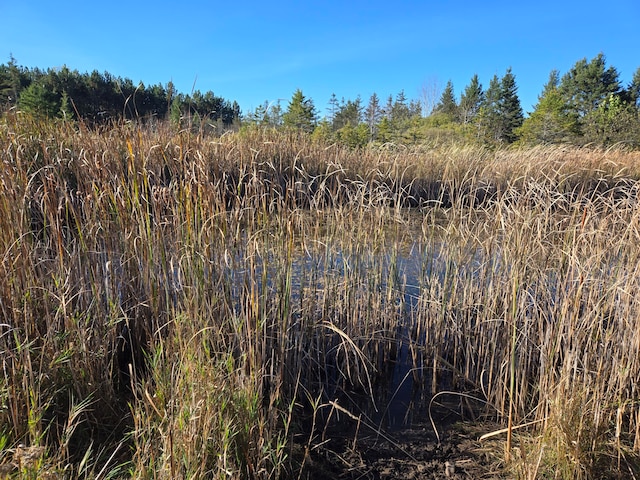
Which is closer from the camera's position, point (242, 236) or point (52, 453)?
point (52, 453)

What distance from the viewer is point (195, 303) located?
1.48 metres

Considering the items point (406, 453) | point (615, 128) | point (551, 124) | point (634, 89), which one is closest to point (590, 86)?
point (634, 89)

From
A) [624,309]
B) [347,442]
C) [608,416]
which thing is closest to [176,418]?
[347,442]

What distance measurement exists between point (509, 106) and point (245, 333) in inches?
1471

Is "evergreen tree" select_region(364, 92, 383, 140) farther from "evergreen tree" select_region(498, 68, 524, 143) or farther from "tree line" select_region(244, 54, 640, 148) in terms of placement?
"evergreen tree" select_region(498, 68, 524, 143)

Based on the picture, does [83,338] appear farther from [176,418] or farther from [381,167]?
[381,167]

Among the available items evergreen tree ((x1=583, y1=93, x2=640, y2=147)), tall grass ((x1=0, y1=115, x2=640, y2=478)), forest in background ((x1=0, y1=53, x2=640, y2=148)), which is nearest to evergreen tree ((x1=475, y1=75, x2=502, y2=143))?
forest in background ((x1=0, y1=53, x2=640, y2=148))

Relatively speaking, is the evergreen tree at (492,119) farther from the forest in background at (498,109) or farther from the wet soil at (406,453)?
the wet soil at (406,453)

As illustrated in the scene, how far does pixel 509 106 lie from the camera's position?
32406 millimetres

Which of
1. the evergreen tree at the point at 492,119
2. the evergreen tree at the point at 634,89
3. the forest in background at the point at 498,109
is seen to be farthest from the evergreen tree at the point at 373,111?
the evergreen tree at the point at 634,89

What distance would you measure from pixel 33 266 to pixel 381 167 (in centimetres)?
640

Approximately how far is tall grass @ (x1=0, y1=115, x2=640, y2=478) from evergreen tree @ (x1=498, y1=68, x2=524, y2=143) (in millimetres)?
34887

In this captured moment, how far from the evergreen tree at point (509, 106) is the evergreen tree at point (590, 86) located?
3.90m

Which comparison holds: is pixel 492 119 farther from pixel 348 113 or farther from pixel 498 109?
pixel 348 113
